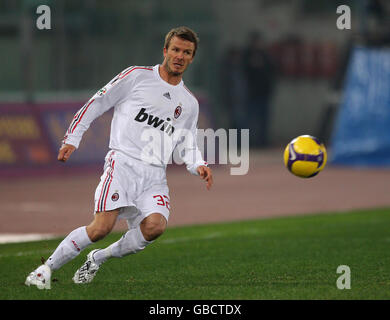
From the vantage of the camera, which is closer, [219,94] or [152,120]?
[152,120]

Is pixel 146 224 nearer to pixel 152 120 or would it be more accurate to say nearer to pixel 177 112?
pixel 152 120

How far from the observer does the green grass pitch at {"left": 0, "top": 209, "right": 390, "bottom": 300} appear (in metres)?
7.69

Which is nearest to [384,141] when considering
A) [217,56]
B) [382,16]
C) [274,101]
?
[382,16]

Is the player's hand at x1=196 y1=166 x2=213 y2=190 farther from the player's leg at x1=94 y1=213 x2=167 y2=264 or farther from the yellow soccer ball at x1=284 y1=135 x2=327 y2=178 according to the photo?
the yellow soccer ball at x1=284 y1=135 x2=327 y2=178

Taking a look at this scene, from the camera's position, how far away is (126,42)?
919 inches

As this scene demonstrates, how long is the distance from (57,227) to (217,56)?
12.8m

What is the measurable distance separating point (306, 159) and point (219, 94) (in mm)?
17759

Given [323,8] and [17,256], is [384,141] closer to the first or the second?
[323,8]

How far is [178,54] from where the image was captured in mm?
8219

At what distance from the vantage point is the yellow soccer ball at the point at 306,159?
9031 millimetres

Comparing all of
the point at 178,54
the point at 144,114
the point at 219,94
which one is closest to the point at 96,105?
the point at 144,114

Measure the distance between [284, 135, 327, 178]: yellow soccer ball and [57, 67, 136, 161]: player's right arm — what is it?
1.80 meters

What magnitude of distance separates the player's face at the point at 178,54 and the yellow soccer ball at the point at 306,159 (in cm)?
151
